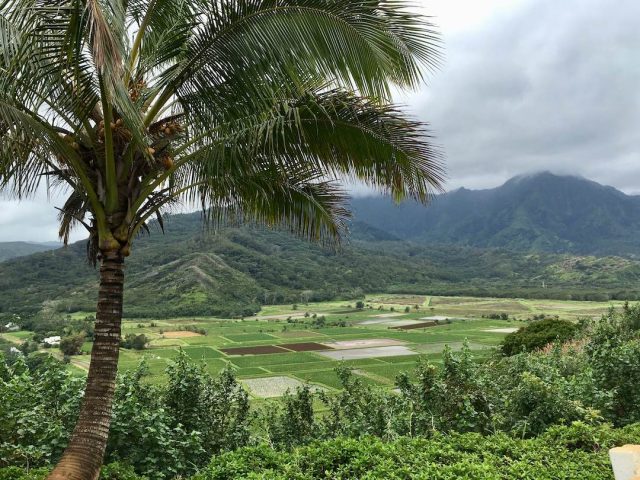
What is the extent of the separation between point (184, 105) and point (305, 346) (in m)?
54.4

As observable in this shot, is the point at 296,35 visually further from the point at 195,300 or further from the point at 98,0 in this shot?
the point at 195,300

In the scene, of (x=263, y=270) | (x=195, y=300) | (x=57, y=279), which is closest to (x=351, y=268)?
(x=263, y=270)

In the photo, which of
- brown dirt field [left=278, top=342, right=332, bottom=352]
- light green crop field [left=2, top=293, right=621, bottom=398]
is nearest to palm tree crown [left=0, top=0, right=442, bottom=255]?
light green crop field [left=2, top=293, right=621, bottom=398]

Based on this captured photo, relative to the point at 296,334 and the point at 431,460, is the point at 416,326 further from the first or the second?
the point at 431,460

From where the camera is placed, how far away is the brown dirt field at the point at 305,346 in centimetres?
5534

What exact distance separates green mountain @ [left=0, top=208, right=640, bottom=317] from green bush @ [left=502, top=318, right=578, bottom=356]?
31625 mm

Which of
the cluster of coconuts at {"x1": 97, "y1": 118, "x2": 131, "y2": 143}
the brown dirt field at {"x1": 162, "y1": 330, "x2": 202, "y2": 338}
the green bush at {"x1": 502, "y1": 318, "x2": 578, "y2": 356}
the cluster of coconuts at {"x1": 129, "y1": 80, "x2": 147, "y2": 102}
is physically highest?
the cluster of coconuts at {"x1": 129, "y1": 80, "x2": 147, "y2": 102}

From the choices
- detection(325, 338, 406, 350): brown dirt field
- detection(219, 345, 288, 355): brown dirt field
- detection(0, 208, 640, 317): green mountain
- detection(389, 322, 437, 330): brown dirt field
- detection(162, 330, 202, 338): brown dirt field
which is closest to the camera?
detection(219, 345, 288, 355): brown dirt field

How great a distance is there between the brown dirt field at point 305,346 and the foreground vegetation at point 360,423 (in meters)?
48.4

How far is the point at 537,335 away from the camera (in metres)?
23.9

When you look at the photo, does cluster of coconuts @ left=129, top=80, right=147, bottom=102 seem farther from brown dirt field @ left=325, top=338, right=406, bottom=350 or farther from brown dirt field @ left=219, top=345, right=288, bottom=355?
brown dirt field @ left=325, top=338, right=406, bottom=350

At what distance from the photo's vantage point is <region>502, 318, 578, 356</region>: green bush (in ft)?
74.9

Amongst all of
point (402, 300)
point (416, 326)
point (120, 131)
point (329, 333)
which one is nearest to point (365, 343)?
point (329, 333)

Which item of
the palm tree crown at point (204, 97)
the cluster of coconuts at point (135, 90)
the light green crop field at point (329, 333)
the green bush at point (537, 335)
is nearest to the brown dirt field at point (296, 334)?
the light green crop field at point (329, 333)
